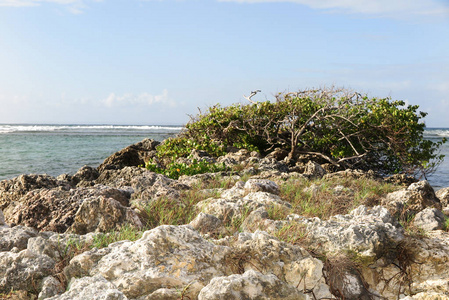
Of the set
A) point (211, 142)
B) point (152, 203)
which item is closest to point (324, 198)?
point (152, 203)

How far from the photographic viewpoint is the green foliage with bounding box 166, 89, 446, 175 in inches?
522

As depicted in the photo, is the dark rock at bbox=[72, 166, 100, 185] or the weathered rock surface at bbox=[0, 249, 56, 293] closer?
the weathered rock surface at bbox=[0, 249, 56, 293]

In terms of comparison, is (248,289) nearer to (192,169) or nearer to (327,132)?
(192,169)

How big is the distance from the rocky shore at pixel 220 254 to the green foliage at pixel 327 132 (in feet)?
25.8

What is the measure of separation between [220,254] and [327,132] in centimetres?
1095

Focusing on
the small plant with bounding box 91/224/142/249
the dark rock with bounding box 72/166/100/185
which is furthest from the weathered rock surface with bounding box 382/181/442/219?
the dark rock with bounding box 72/166/100/185

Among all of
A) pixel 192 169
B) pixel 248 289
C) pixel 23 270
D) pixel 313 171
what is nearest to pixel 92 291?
pixel 23 270

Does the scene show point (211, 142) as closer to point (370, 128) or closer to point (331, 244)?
point (370, 128)

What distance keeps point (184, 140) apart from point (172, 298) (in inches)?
466

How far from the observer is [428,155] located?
13.5 m

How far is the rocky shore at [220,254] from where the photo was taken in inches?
124

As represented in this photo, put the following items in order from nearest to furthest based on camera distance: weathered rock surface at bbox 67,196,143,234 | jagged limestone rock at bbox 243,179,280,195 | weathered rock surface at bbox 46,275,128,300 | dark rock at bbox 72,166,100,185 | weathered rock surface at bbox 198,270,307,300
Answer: weathered rock surface at bbox 46,275,128,300
weathered rock surface at bbox 198,270,307,300
weathered rock surface at bbox 67,196,143,234
jagged limestone rock at bbox 243,179,280,195
dark rock at bbox 72,166,100,185

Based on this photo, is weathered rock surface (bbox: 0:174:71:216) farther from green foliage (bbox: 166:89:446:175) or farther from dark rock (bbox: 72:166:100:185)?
green foliage (bbox: 166:89:446:175)

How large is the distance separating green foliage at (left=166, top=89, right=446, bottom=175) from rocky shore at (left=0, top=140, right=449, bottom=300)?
25.8ft
